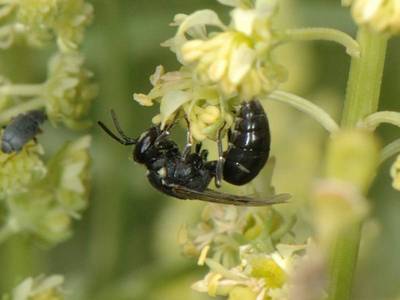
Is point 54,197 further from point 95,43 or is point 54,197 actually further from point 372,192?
point 372,192

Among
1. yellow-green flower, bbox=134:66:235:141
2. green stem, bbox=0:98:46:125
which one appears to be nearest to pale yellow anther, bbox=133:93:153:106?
yellow-green flower, bbox=134:66:235:141

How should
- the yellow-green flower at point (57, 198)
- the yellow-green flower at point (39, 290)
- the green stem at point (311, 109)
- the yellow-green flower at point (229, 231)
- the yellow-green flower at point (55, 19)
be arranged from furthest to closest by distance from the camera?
the yellow-green flower at point (57, 198)
the yellow-green flower at point (39, 290)
the yellow-green flower at point (55, 19)
the yellow-green flower at point (229, 231)
the green stem at point (311, 109)

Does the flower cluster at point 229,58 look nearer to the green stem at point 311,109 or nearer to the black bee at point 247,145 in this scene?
the green stem at point 311,109

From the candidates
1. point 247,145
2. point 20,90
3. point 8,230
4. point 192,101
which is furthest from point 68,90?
point 192,101

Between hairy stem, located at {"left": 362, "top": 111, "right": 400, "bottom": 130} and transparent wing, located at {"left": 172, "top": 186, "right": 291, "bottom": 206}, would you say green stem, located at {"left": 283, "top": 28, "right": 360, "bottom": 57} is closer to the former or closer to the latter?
hairy stem, located at {"left": 362, "top": 111, "right": 400, "bottom": 130}

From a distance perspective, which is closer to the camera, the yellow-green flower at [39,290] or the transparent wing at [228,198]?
the transparent wing at [228,198]

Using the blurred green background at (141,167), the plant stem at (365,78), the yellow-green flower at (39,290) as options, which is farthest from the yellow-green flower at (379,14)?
the blurred green background at (141,167)

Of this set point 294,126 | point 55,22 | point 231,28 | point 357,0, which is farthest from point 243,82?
point 294,126
